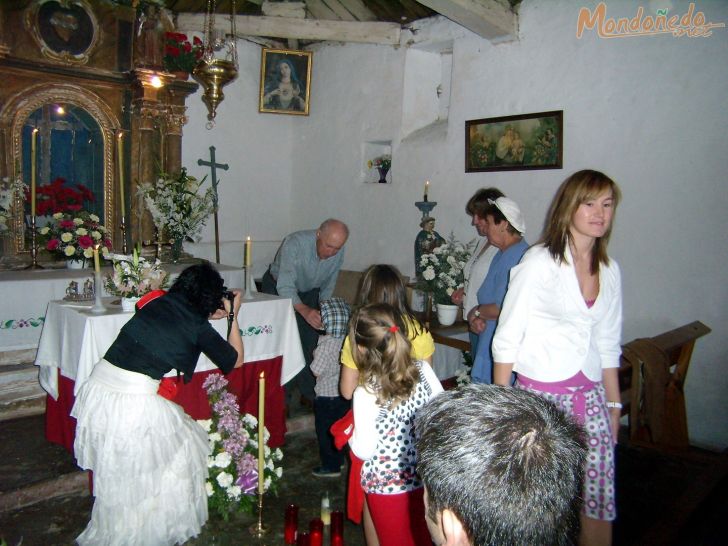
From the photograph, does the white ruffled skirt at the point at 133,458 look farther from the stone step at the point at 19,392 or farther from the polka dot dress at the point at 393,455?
the stone step at the point at 19,392

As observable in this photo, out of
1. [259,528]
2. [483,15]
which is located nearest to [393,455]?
[259,528]

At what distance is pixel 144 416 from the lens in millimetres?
2842

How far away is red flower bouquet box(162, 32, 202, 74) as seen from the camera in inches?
251

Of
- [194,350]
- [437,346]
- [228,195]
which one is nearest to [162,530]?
[194,350]

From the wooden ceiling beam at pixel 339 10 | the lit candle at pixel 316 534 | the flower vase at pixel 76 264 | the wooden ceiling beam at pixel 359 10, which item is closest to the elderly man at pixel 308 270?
the lit candle at pixel 316 534

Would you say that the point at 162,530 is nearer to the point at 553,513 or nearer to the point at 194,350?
the point at 194,350

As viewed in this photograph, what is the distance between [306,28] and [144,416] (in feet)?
19.4

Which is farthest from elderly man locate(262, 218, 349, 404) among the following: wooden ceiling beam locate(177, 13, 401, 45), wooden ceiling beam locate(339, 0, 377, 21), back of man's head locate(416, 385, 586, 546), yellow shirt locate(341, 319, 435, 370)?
wooden ceiling beam locate(339, 0, 377, 21)

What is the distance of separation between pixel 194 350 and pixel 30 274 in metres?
2.91

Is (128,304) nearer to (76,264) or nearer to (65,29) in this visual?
(76,264)

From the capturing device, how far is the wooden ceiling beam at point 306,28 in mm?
7242

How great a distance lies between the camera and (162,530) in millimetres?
2961

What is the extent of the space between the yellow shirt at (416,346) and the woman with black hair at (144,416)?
701 millimetres

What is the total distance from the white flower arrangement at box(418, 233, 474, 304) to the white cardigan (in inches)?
97.8
